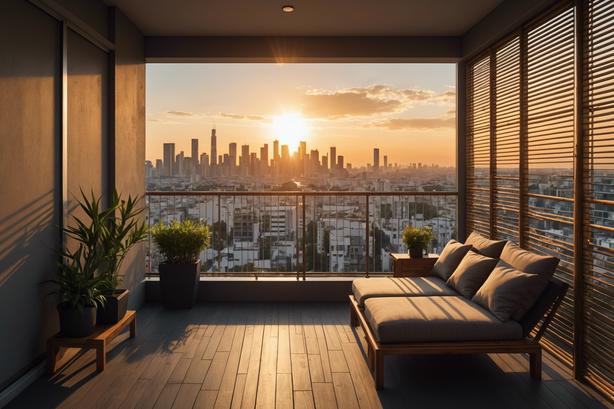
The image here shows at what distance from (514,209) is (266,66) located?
375 centimetres

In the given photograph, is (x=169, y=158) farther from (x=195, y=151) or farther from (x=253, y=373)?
(x=253, y=373)

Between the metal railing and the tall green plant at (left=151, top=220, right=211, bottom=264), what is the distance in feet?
1.52

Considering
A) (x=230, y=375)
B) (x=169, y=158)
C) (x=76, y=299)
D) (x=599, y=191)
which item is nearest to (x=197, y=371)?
(x=230, y=375)

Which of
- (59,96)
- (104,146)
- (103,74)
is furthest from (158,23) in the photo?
(59,96)

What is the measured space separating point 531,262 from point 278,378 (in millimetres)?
1889

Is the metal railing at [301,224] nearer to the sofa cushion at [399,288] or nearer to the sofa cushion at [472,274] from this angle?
the sofa cushion at [399,288]

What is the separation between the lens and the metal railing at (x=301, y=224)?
5559 mm

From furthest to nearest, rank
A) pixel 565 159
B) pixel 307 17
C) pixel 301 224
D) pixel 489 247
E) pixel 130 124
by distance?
pixel 301 224 < pixel 130 124 < pixel 307 17 < pixel 489 247 < pixel 565 159

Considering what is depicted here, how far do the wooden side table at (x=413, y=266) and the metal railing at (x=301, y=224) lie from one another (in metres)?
0.57

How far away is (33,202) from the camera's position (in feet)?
10.6

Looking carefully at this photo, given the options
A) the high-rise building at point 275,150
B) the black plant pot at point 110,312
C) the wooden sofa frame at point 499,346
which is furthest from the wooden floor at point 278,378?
the high-rise building at point 275,150

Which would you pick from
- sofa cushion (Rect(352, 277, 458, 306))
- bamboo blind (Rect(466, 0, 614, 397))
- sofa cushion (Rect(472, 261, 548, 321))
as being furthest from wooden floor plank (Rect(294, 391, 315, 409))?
bamboo blind (Rect(466, 0, 614, 397))

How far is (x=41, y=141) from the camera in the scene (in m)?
3.31

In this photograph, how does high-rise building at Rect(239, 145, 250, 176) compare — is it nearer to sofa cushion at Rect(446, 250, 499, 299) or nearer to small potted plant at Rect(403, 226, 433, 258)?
small potted plant at Rect(403, 226, 433, 258)
